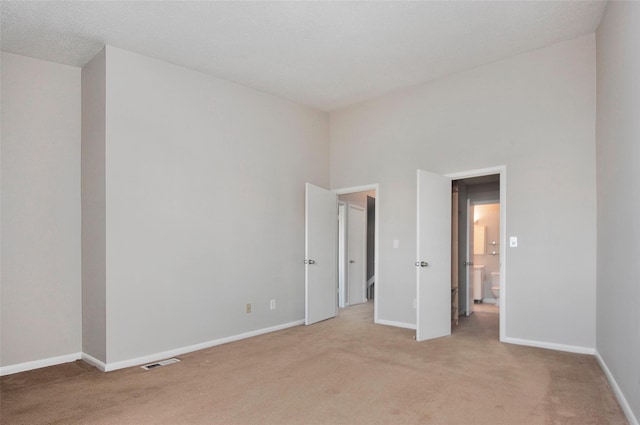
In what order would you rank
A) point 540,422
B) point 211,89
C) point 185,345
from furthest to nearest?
point 211,89
point 185,345
point 540,422

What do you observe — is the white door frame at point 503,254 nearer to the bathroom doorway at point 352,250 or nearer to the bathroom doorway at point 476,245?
the bathroom doorway at point 476,245

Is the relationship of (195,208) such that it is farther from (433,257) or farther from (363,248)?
(363,248)

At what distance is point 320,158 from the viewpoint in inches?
238

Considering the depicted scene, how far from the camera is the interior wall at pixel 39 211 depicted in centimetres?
374

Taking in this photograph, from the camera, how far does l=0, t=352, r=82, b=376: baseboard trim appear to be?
144 inches

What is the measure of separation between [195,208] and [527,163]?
3.61 m

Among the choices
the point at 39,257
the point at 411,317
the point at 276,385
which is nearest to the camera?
the point at 276,385

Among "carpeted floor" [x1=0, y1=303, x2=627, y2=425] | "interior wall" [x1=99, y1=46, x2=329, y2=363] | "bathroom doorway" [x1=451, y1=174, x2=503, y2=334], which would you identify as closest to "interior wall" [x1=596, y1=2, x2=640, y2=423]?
"carpeted floor" [x1=0, y1=303, x2=627, y2=425]

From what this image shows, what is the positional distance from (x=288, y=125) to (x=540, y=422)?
434 centimetres

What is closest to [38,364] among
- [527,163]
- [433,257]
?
[433,257]

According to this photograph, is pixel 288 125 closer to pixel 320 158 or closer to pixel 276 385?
pixel 320 158

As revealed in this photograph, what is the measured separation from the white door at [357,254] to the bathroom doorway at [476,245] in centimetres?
185

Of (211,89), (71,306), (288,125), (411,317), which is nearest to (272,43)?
(211,89)

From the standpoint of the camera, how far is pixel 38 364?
12.5 feet
